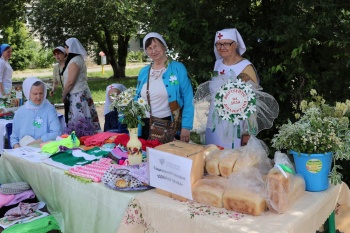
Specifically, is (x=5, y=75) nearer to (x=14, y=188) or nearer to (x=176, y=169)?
(x=14, y=188)

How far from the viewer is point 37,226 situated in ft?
8.53

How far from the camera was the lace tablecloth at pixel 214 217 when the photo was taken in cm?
180

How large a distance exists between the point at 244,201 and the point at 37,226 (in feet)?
4.75

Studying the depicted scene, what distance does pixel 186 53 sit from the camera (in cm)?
373

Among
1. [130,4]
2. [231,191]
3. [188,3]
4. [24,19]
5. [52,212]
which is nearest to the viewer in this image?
[231,191]

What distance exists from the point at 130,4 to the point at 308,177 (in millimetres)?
2460


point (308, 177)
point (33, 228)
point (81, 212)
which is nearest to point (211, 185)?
point (308, 177)

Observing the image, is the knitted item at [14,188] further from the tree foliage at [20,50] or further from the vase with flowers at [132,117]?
the tree foliage at [20,50]

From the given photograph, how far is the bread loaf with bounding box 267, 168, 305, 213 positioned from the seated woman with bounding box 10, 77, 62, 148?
2443 mm

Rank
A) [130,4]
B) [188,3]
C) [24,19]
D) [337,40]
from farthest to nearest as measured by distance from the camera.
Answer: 1. [24,19]
2. [130,4]
3. [188,3]
4. [337,40]

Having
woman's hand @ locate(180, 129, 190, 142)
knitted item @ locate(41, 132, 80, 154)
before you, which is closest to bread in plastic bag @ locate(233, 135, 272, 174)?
woman's hand @ locate(180, 129, 190, 142)

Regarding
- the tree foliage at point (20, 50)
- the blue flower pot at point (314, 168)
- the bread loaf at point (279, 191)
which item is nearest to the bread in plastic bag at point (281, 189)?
the bread loaf at point (279, 191)

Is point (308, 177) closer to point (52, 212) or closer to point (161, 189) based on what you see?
point (161, 189)

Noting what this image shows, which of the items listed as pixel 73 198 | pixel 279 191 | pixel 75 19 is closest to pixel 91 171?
pixel 73 198
